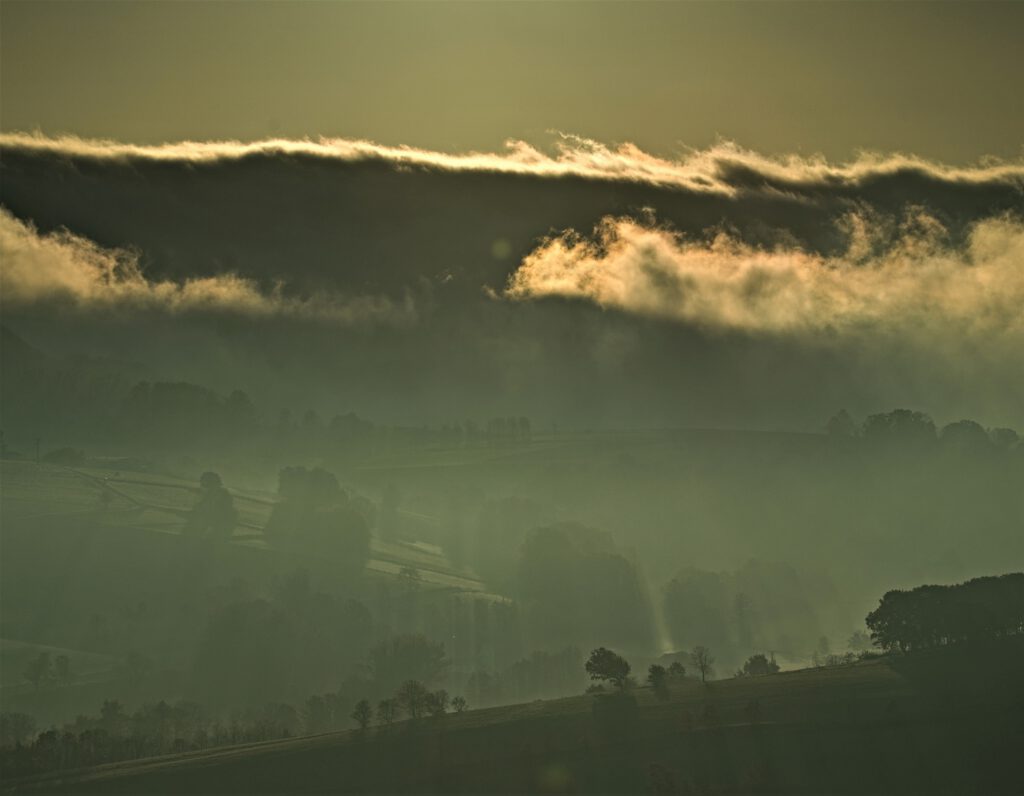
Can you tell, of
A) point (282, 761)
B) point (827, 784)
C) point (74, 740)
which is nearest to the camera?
point (827, 784)

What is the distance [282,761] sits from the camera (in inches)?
6708

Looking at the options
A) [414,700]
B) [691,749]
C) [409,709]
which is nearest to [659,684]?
[691,749]

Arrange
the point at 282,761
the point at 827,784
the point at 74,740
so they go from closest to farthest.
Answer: the point at 827,784, the point at 282,761, the point at 74,740

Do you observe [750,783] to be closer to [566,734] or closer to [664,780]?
[664,780]

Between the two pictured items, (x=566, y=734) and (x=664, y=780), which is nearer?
(x=664, y=780)

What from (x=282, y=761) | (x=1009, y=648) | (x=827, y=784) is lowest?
(x=827, y=784)

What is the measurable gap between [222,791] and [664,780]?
52.1 metres

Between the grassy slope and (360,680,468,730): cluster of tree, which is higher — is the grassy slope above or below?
below

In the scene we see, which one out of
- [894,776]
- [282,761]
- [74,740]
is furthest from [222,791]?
[894,776]

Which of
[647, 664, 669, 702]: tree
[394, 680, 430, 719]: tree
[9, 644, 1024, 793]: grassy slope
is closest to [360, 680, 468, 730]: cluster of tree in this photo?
[394, 680, 430, 719]: tree

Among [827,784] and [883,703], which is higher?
[883,703]

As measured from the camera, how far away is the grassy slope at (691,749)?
155625mm

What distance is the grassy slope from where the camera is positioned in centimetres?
15562

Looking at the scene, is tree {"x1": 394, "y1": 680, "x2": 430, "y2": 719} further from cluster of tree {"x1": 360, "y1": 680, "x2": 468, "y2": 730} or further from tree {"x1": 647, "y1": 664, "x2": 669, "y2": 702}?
tree {"x1": 647, "y1": 664, "x2": 669, "y2": 702}
